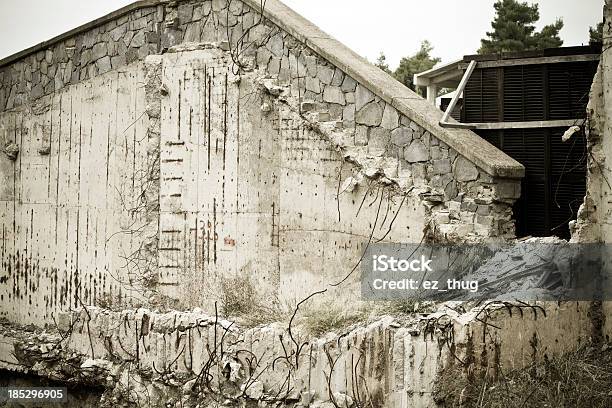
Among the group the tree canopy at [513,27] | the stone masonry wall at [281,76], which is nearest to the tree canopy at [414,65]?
the tree canopy at [513,27]

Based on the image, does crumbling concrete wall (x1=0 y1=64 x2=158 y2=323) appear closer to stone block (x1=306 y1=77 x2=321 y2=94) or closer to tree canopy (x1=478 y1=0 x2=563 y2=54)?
stone block (x1=306 y1=77 x2=321 y2=94)

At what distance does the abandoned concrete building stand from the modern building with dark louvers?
0.52m

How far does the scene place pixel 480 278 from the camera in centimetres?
900

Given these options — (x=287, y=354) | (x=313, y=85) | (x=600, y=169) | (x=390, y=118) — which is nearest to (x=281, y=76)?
(x=313, y=85)

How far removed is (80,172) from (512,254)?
616 centimetres

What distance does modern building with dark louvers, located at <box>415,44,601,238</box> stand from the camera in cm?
1029

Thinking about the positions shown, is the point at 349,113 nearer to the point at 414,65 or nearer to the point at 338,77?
the point at 338,77

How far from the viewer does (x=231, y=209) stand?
11406 mm

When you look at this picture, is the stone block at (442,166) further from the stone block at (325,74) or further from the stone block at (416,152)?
the stone block at (325,74)

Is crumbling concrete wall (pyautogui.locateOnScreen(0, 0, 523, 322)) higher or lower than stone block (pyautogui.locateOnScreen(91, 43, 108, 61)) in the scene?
lower

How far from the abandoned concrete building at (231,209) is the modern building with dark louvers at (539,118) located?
0.52 metres

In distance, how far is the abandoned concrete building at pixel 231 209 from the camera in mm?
9094

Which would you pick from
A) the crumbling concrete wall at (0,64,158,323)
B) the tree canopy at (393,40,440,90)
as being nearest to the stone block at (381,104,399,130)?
the crumbling concrete wall at (0,64,158,323)

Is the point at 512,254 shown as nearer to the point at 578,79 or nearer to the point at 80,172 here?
the point at 578,79
